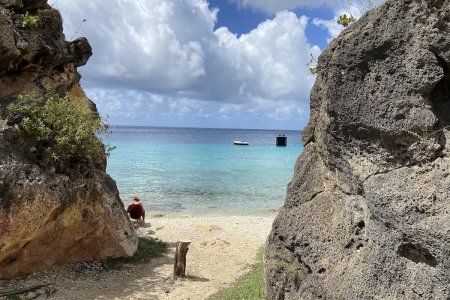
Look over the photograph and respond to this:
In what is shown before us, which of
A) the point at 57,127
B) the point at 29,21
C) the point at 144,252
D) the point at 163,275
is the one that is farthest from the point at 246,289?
the point at 29,21

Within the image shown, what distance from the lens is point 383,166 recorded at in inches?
204

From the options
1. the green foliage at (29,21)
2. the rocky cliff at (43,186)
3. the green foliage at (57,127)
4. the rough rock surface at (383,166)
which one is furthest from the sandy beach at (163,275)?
the green foliage at (29,21)

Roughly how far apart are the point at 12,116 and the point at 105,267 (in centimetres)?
478

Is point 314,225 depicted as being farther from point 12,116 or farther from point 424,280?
point 12,116

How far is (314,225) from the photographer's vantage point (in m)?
6.09

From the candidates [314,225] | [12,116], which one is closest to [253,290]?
[314,225]

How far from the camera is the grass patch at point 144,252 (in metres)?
12.6

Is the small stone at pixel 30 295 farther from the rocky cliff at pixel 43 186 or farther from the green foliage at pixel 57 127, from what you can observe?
the green foliage at pixel 57 127

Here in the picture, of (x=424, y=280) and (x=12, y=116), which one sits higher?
(x=12, y=116)

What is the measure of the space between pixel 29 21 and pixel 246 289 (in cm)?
954

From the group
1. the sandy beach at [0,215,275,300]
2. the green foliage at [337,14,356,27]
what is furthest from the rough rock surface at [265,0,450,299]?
the sandy beach at [0,215,275,300]

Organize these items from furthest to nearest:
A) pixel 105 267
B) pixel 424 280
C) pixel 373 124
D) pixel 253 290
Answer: pixel 105 267 < pixel 253 290 < pixel 373 124 < pixel 424 280

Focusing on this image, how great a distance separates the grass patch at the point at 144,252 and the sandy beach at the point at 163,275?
0.24 m

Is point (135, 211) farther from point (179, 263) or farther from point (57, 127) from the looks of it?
point (57, 127)
